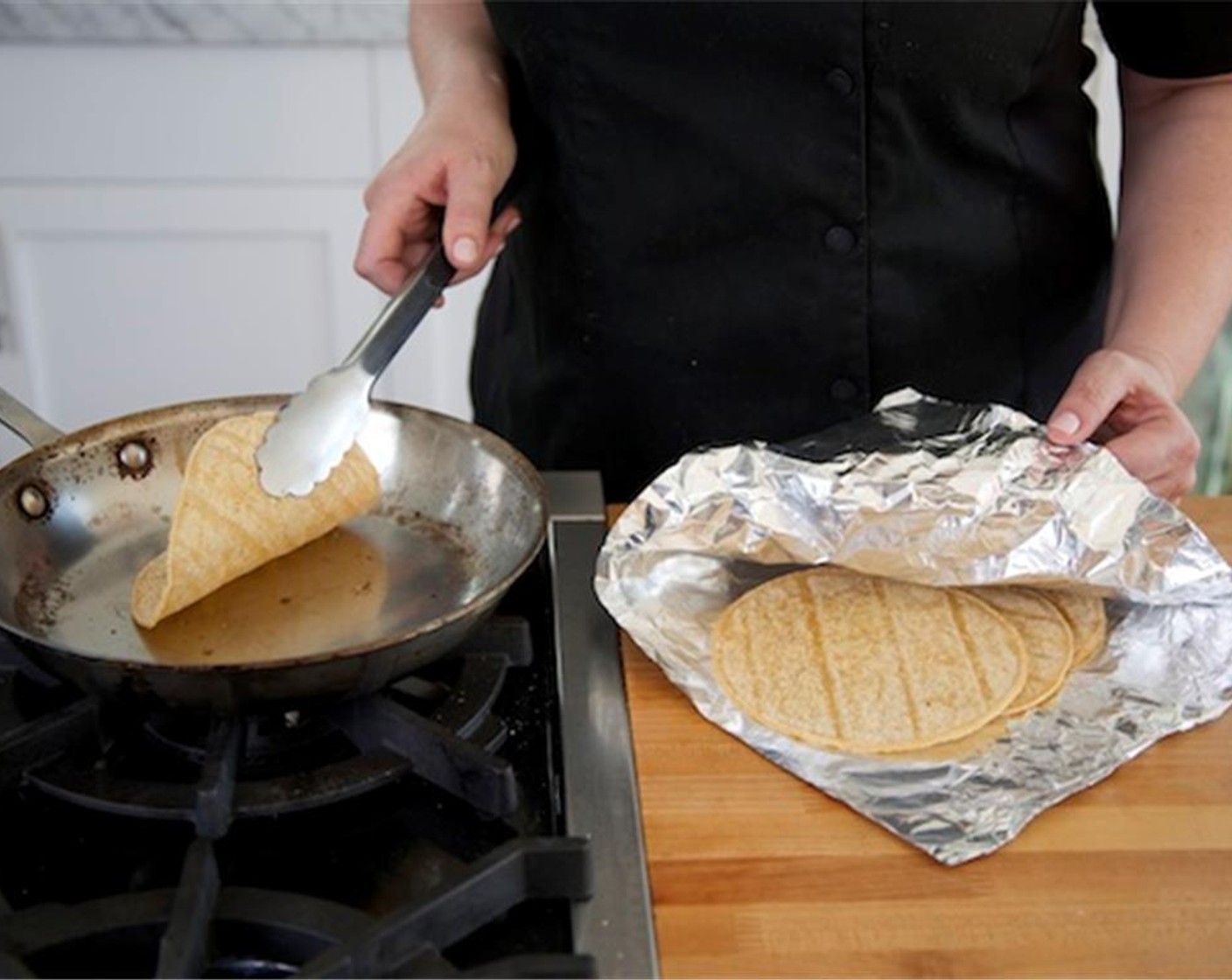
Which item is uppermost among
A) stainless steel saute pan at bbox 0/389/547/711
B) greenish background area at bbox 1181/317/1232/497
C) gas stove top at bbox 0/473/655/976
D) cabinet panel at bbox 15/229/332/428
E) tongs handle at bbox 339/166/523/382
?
tongs handle at bbox 339/166/523/382

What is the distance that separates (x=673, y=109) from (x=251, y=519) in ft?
1.39

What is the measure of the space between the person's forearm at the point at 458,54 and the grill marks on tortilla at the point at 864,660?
1.40ft

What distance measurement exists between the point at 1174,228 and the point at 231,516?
632 mm

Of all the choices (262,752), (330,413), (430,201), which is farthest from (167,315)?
(262,752)

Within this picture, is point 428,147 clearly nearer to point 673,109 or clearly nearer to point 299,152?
point 673,109

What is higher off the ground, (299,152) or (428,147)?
(428,147)

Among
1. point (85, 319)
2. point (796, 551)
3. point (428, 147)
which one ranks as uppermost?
point (428, 147)

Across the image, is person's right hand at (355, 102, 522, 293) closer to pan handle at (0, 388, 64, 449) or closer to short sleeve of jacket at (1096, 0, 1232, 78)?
pan handle at (0, 388, 64, 449)

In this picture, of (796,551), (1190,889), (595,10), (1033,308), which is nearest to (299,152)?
(595,10)

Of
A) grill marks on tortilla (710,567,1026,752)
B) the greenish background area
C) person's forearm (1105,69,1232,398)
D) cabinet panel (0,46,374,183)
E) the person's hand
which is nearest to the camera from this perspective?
grill marks on tortilla (710,567,1026,752)

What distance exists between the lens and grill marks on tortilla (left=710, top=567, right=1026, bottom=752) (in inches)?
27.2

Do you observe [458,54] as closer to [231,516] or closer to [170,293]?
[231,516]

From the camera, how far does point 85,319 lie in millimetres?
1699

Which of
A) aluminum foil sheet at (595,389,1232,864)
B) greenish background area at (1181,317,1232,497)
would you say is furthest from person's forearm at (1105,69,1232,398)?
greenish background area at (1181,317,1232,497)
